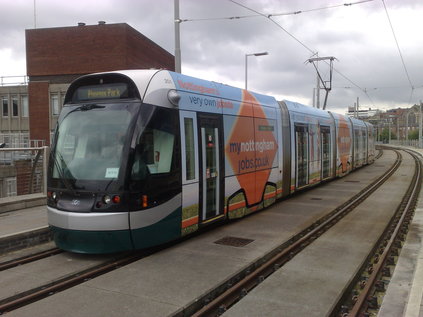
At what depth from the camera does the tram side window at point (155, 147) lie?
21.1 ft

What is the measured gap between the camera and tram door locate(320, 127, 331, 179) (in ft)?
55.7

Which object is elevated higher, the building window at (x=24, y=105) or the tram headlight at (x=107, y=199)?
the building window at (x=24, y=105)

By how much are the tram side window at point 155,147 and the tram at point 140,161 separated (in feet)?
0.05

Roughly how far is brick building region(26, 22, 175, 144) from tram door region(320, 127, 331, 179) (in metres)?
26.1

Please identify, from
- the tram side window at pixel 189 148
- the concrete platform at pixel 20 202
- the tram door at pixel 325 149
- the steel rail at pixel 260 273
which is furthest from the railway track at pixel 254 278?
the tram door at pixel 325 149

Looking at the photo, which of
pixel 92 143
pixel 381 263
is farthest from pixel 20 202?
pixel 381 263

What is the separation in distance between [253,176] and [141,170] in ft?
14.5

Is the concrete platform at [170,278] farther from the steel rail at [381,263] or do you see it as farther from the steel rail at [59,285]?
the steel rail at [381,263]

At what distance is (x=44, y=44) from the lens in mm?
41469

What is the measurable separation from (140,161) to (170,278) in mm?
1833

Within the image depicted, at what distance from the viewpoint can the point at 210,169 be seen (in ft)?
27.0

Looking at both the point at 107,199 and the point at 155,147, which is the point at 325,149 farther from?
the point at 107,199

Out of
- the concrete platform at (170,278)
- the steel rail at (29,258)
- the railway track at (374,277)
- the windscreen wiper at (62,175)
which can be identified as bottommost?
the railway track at (374,277)

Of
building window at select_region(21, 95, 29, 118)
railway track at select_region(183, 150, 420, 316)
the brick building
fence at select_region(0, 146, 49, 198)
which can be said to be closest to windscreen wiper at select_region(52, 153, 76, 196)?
railway track at select_region(183, 150, 420, 316)
